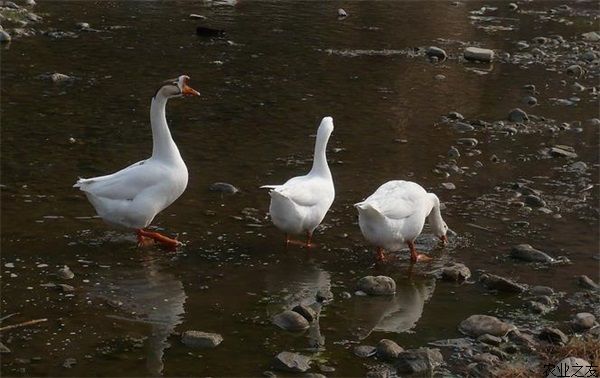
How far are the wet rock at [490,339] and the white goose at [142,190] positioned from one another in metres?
3.46

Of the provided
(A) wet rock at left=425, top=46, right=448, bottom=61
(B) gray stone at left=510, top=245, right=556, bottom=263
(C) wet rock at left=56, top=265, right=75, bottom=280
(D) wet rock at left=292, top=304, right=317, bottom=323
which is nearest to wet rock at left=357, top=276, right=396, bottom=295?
(D) wet rock at left=292, top=304, right=317, bottom=323

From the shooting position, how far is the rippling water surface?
28.5ft

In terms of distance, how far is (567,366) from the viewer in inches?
290

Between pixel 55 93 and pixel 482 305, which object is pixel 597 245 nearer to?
pixel 482 305

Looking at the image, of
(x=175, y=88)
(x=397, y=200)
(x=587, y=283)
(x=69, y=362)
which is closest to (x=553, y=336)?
(x=587, y=283)

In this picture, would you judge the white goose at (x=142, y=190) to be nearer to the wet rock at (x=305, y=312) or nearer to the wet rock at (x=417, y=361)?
the wet rock at (x=305, y=312)

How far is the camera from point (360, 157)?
14.2 metres

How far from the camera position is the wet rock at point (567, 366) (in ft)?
23.9

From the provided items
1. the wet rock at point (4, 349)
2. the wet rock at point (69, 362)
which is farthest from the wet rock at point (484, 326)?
the wet rock at point (4, 349)

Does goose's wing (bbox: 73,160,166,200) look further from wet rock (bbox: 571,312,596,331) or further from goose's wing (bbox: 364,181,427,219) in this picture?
wet rock (bbox: 571,312,596,331)

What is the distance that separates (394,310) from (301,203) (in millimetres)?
1649

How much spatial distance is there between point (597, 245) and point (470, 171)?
2896 mm

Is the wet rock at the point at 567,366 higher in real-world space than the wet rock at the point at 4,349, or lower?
higher

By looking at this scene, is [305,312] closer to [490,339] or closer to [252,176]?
[490,339]
